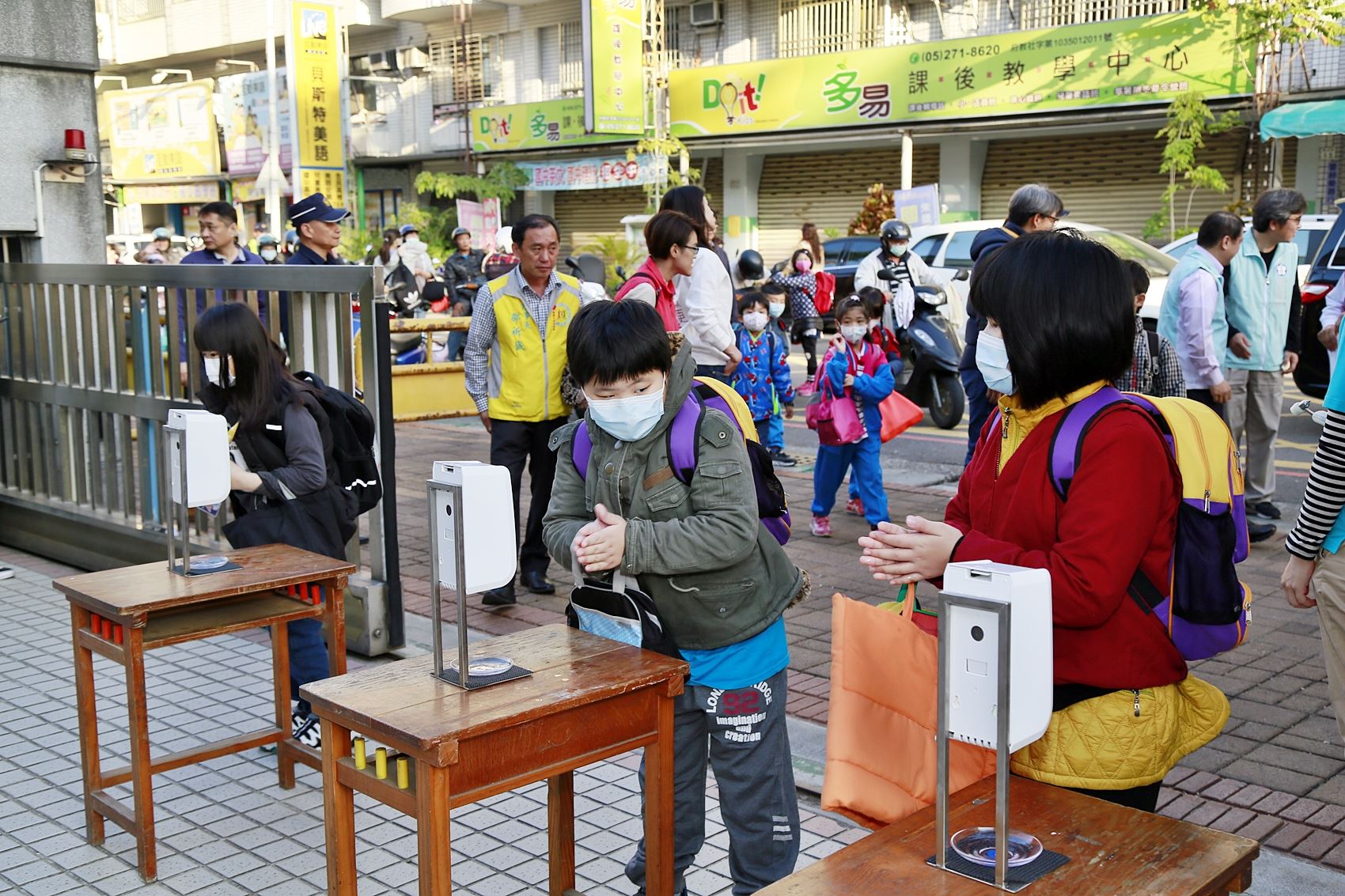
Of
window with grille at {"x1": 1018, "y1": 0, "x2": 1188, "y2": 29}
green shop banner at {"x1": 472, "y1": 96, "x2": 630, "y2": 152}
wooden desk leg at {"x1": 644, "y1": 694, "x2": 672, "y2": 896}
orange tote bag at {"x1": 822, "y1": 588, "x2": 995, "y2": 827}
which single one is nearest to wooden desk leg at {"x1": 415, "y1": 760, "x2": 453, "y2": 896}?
wooden desk leg at {"x1": 644, "y1": 694, "x2": 672, "y2": 896}

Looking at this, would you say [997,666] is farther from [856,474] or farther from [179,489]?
[856,474]

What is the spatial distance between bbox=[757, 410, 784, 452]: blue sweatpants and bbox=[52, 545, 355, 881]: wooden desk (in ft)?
16.3

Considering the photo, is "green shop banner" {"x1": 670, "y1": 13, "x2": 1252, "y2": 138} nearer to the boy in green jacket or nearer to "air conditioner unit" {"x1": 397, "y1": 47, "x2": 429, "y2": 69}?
"air conditioner unit" {"x1": 397, "y1": 47, "x2": 429, "y2": 69}

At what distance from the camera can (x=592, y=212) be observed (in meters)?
30.1

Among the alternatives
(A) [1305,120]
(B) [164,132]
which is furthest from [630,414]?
(B) [164,132]

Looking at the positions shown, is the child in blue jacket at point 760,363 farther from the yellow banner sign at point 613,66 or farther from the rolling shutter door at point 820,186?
the rolling shutter door at point 820,186

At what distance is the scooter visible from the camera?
10859 mm

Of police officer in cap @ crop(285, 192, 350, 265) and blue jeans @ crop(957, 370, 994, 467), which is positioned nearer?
blue jeans @ crop(957, 370, 994, 467)

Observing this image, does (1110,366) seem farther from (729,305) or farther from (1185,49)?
(1185,49)

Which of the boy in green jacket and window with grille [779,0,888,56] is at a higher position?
window with grille [779,0,888,56]

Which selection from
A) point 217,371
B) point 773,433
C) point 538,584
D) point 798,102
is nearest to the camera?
point 217,371

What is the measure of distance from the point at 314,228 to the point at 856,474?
341cm

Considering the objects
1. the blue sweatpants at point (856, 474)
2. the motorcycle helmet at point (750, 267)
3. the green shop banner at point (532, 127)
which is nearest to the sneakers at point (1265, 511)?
the blue sweatpants at point (856, 474)

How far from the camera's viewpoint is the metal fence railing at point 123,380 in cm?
557
